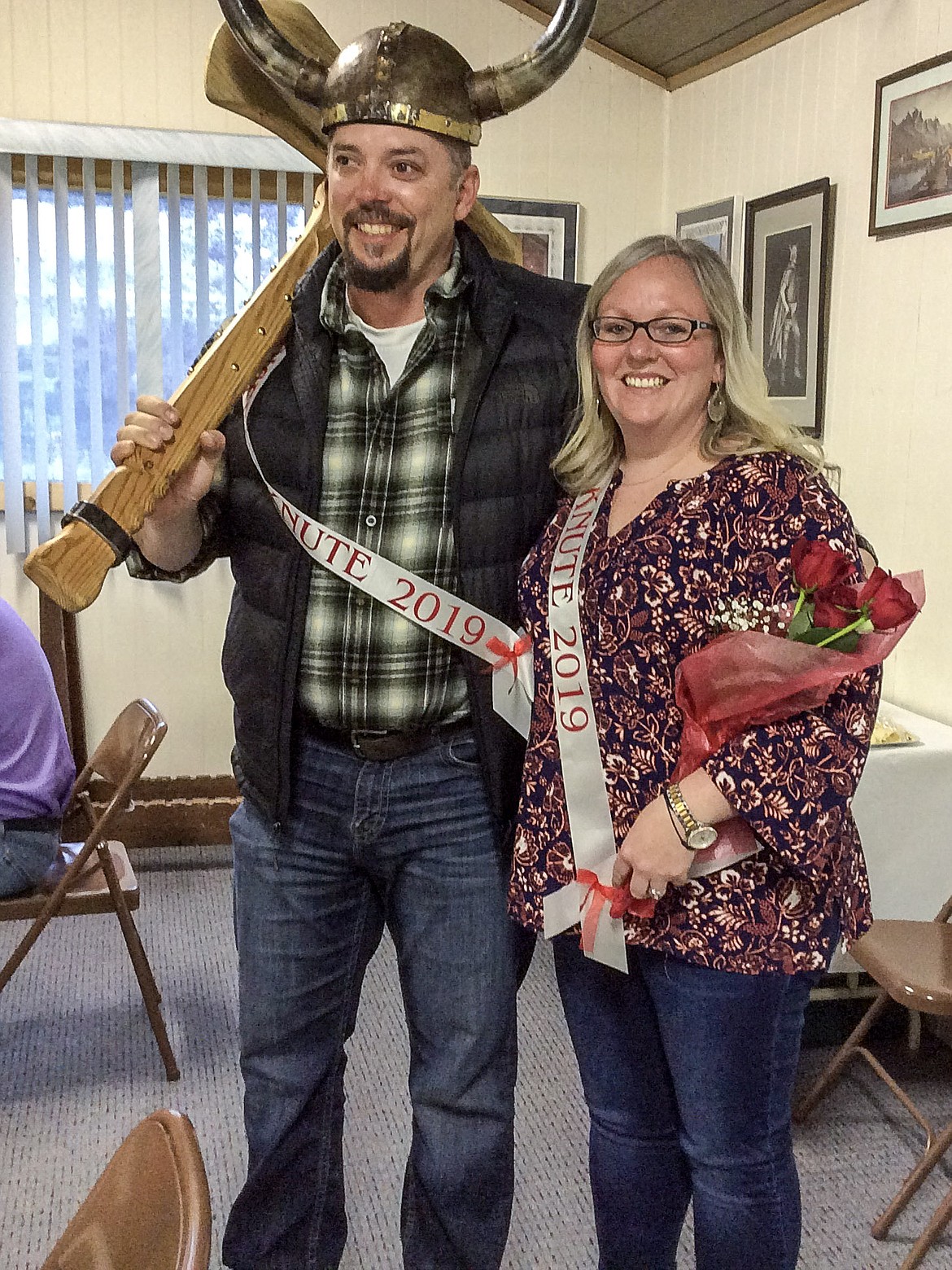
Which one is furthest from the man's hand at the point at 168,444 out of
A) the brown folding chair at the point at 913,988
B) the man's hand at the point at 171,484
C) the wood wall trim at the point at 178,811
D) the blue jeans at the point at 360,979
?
the wood wall trim at the point at 178,811

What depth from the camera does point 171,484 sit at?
4.37 ft

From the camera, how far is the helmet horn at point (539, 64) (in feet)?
4.37

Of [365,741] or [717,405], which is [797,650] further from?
[365,741]

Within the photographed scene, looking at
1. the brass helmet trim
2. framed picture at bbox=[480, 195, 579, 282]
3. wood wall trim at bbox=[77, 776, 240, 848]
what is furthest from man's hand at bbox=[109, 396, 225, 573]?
framed picture at bbox=[480, 195, 579, 282]

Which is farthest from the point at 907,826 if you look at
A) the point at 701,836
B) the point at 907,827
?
the point at 701,836

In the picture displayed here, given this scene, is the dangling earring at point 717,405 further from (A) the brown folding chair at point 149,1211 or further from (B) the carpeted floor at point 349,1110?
(B) the carpeted floor at point 349,1110

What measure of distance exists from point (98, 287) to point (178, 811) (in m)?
1.58

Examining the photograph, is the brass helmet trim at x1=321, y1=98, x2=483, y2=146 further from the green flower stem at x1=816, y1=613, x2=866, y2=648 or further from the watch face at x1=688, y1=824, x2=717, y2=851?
the watch face at x1=688, y1=824, x2=717, y2=851

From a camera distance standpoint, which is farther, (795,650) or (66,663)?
(66,663)

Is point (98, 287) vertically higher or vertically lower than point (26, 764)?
higher

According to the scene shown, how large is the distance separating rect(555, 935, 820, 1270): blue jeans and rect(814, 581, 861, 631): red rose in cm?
38

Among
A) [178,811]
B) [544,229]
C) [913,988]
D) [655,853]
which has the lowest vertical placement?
[178,811]

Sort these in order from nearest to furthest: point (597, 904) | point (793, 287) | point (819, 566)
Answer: point (819, 566) → point (597, 904) → point (793, 287)

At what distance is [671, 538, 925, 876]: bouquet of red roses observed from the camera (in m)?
1.12
